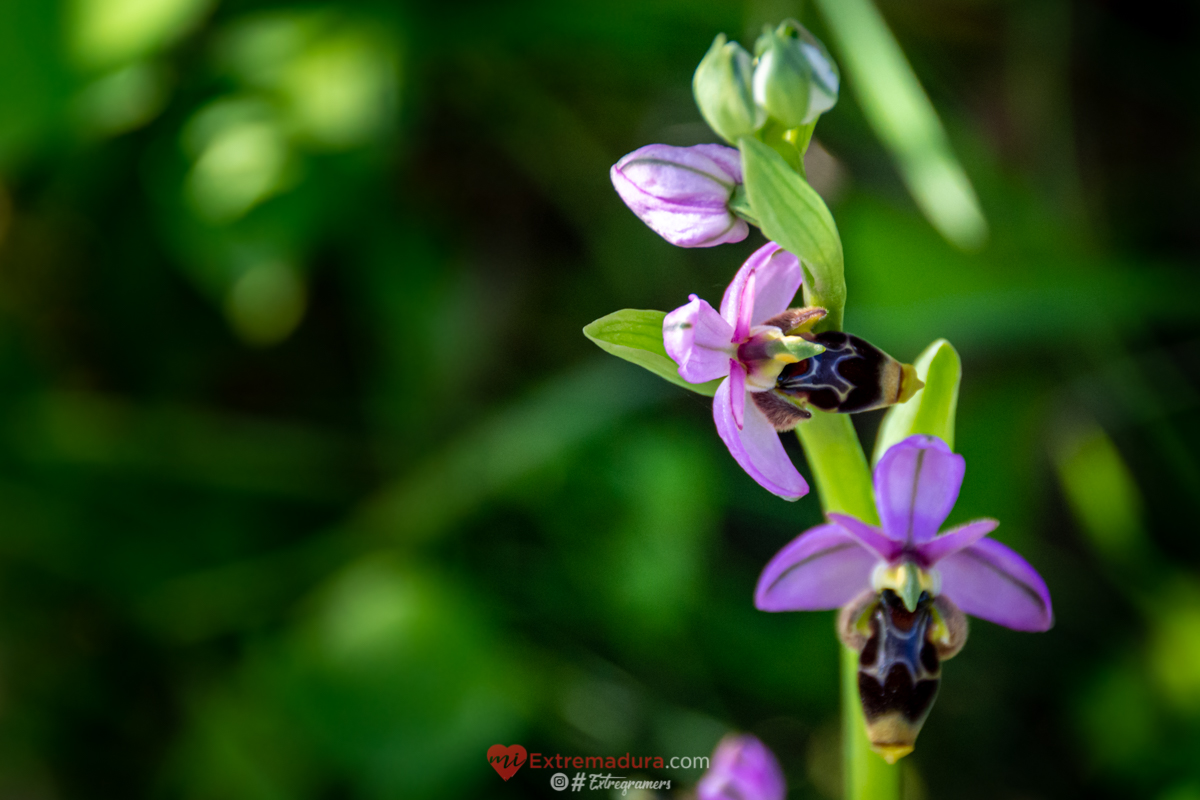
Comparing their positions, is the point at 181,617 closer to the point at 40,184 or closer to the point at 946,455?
the point at 40,184

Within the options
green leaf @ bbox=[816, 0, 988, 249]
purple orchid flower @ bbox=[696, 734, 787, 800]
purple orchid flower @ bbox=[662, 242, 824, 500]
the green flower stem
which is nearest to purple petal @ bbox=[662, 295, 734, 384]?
purple orchid flower @ bbox=[662, 242, 824, 500]

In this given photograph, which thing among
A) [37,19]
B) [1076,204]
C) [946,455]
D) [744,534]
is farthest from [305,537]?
[1076,204]

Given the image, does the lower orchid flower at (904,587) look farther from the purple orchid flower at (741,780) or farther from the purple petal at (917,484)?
the purple orchid flower at (741,780)

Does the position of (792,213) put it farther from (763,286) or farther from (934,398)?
(934,398)

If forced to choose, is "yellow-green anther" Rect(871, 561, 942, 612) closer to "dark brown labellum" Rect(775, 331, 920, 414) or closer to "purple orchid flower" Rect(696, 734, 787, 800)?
"dark brown labellum" Rect(775, 331, 920, 414)

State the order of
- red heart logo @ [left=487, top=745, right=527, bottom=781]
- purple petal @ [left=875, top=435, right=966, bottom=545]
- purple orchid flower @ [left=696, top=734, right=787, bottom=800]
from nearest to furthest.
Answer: purple petal @ [left=875, top=435, right=966, bottom=545], purple orchid flower @ [left=696, top=734, right=787, bottom=800], red heart logo @ [left=487, top=745, right=527, bottom=781]
